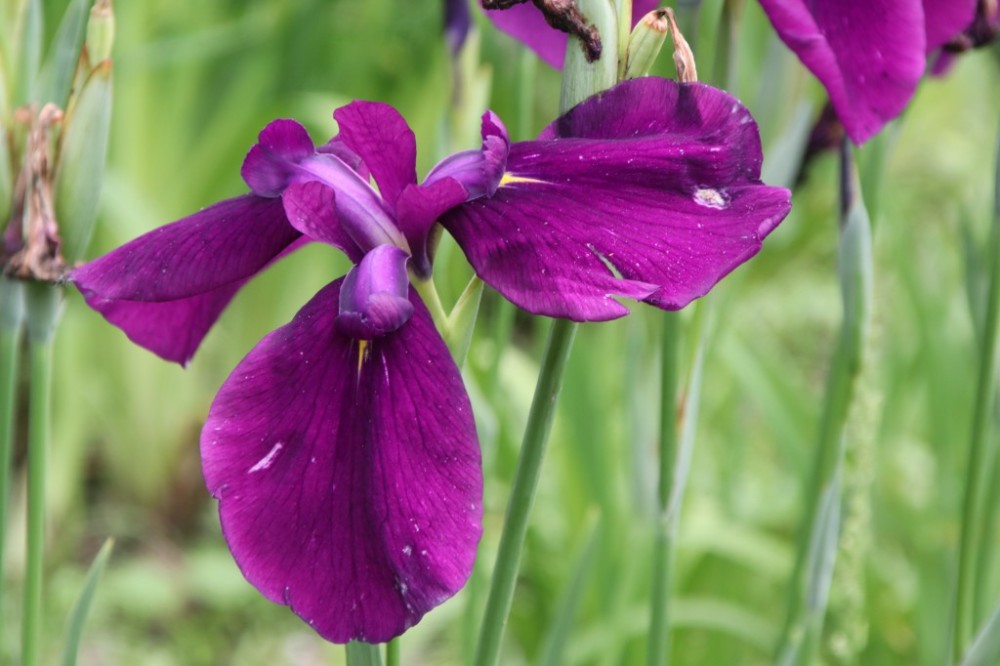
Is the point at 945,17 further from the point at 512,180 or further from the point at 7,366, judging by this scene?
the point at 7,366

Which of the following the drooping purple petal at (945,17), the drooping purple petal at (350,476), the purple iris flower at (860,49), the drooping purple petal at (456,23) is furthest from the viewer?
the drooping purple petal at (456,23)

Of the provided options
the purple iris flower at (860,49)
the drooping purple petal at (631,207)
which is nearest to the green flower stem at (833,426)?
the purple iris flower at (860,49)

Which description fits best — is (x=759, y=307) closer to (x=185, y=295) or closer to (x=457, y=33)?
(x=457, y=33)

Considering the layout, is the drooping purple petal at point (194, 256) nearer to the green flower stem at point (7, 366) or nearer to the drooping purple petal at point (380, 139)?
the drooping purple petal at point (380, 139)

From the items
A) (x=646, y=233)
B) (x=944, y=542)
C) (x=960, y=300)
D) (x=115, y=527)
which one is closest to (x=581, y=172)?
(x=646, y=233)

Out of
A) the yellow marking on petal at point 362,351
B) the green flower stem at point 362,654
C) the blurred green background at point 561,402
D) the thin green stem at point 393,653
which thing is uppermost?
the yellow marking on petal at point 362,351

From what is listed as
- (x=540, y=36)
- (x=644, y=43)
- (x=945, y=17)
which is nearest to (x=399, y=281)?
(x=644, y=43)

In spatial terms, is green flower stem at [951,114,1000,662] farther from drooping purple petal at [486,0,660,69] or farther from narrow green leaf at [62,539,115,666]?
narrow green leaf at [62,539,115,666]
